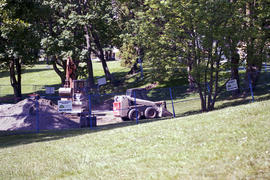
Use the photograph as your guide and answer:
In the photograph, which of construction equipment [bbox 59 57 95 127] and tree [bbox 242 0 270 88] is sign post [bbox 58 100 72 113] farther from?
tree [bbox 242 0 270 88]

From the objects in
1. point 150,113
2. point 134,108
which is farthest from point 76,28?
point 150,113

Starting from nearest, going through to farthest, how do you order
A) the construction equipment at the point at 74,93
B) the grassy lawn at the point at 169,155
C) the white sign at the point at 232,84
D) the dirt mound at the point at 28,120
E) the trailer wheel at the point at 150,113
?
the grassy lawn at the point at 169,155 → the white sign at the point at 232,84 → the dirt mound at the point at 28,120 → the trailer wheel at the point at 150,113 → the construction equipment at the point at 74,93

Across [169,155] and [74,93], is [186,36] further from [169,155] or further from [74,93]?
[74,93]

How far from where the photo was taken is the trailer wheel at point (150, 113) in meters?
21.2

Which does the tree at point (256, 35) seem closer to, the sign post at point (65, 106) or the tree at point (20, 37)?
the sign post at point (65, 106)

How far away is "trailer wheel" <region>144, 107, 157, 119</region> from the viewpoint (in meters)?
21.2

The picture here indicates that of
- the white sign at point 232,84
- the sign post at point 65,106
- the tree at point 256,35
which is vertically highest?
the tree at point 256,35

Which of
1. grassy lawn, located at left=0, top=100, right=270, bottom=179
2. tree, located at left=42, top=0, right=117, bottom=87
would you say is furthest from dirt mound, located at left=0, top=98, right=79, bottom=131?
tree, located at left=42, top=0, right=117, bottom=87

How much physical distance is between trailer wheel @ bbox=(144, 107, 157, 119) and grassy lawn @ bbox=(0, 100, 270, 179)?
10.3m

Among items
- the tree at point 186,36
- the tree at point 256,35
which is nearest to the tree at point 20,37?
the tree at point 186,36

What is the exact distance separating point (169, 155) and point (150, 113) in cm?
1430

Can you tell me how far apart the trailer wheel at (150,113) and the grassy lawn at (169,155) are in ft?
33.8

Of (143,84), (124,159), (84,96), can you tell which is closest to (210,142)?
(124,159)

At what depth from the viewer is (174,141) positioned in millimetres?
8461
